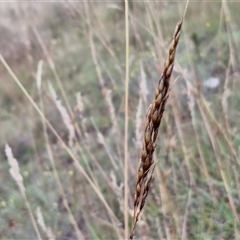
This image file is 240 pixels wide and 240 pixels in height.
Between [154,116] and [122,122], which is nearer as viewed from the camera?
[154,116]

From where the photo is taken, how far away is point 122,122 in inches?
78.6

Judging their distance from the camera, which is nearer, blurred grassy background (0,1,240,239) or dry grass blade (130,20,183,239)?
dry grass blade (130,20,183,239)

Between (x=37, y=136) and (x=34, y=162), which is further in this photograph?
(x=37, y=136)

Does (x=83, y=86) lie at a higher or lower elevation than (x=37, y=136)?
higher

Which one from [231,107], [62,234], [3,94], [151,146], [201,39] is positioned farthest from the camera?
[3,94]

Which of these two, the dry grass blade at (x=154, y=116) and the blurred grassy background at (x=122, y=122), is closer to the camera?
the dry grass blade at (x=154, y=116)

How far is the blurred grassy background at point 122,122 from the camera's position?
3.74ft

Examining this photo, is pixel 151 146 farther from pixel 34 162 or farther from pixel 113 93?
pixel 113 93

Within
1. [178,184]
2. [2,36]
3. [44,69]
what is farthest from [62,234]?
[2,36]

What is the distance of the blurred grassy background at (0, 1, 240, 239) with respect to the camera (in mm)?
1140

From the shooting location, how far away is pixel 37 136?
2.27 metres

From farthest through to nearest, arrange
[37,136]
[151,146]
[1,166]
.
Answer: [37,136], [1,166], [151,146]

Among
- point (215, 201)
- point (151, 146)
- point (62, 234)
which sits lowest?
point (62, 234)

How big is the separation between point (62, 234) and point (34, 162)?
0.62 metres
